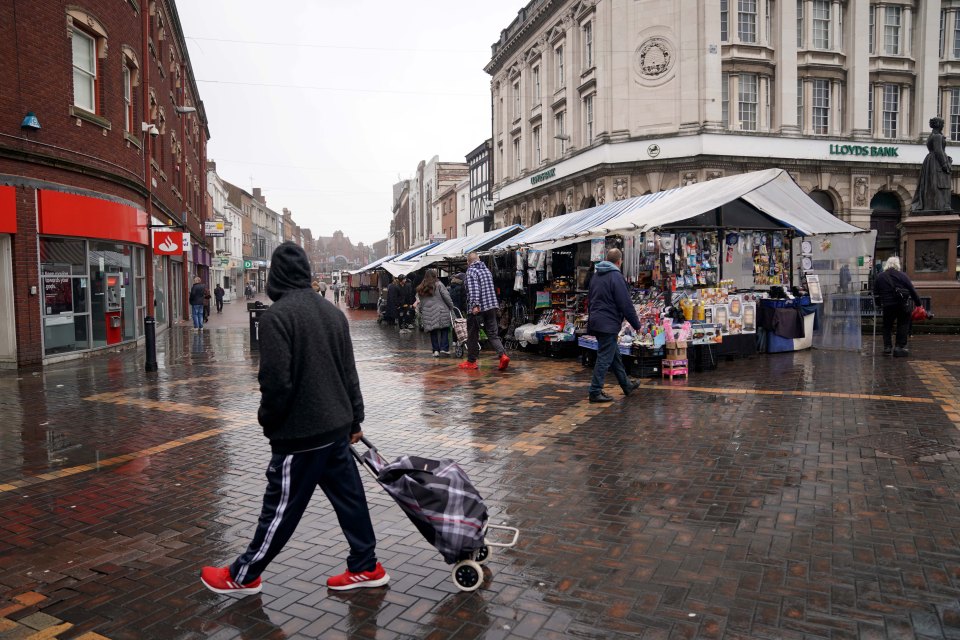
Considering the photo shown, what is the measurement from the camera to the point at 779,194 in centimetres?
1338

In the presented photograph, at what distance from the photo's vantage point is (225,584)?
365cm

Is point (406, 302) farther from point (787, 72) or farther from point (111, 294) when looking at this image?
point (787, 72)

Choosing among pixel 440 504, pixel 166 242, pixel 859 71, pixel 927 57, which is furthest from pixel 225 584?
pixel 927 57

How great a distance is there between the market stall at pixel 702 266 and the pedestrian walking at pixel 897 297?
1.28 m

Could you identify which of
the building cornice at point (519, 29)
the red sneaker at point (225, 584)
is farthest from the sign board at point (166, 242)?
the building cornice at point (519, 29)

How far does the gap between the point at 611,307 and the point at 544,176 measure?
31251 millimetres

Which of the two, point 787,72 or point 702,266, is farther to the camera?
point 787,72

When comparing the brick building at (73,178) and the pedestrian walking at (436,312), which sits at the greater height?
the brick building at (73,178)

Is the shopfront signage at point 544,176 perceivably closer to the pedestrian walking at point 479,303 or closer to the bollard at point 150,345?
the pedestrian walking at point 479,303

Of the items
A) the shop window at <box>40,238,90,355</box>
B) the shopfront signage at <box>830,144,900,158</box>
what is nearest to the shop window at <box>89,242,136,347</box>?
the shop window at <box>40,238,90,355</box>

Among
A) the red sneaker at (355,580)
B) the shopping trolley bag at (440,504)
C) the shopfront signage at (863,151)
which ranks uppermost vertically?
the shopfront signage at (863,151)

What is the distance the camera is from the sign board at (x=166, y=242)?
60.3ft

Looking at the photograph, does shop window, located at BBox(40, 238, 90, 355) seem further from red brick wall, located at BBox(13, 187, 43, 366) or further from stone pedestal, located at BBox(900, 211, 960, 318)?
stone pedestal, located at BBox(900, 211, 960, 318)

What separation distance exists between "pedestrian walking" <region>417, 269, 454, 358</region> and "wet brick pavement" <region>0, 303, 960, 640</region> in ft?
15.6
